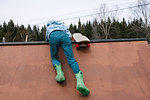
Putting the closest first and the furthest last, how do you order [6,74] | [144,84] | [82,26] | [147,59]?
[144,84] < [6,74] < [147,59] < [82,26]

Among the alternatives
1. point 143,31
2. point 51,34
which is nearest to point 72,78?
point 51,34

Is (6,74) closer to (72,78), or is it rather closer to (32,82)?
(32,82)

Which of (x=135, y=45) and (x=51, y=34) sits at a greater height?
(x=51, y=34)

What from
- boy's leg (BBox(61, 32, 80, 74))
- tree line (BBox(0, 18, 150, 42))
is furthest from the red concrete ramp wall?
tree line (BBox(0, 18, 150, 42))

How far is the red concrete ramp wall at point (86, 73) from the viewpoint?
2053 mm

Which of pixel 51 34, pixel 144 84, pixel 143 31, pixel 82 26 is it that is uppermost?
pixel 82 26

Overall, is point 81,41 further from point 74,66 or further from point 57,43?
point 74,66

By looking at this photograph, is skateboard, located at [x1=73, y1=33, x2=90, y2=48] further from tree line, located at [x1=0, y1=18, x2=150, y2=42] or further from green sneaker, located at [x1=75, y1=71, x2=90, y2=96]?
tree line, located at [x1=0, y1=18, x2=150, y2=42]

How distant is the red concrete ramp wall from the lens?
2.05 metres

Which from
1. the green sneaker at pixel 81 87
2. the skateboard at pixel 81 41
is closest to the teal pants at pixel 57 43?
the skateboard at pixel 81 41

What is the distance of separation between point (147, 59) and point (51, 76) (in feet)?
5.93

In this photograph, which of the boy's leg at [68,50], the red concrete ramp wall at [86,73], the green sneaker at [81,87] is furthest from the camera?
the boy's leg at [68,50]

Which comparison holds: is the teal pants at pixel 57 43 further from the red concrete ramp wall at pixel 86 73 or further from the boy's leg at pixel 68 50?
the red concrete ramp wall at pixel 86 73

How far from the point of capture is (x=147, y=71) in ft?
7.71
